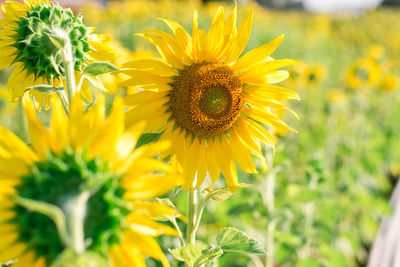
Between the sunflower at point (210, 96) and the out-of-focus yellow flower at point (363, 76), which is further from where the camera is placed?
the out-of-focus yellow flower at point (363, 76)

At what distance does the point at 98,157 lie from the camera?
528 millimetres

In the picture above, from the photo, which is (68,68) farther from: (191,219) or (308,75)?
(308,75)

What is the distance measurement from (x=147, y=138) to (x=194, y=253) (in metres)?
0.30

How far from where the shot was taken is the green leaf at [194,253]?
0.76 m

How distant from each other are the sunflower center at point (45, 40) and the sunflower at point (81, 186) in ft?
0.91

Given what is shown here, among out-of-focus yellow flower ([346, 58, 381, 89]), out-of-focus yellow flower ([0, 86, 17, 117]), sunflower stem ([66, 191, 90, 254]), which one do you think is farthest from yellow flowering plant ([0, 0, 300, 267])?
out-of-focus yellow flower ([346, 58, 381, 89])

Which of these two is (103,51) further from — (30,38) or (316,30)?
(316,30)

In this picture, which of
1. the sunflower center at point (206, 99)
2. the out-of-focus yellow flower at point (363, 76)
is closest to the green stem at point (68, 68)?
the sunflower center at point (206, 99)

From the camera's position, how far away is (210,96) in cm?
101

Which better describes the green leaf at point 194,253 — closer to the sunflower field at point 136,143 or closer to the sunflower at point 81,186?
the sunflower field at point 136,143

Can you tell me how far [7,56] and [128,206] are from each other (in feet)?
1.90

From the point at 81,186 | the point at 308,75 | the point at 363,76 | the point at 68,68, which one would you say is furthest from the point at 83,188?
the point at 308,75

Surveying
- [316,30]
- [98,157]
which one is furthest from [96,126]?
[316,30]

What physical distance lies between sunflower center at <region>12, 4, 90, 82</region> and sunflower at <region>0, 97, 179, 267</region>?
28 cm
